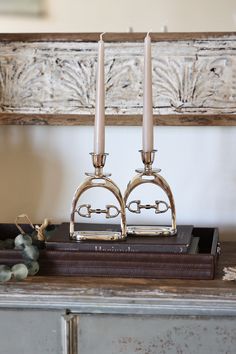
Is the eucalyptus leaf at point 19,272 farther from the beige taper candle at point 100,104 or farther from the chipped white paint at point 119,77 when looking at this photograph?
the chipped white paint at point 119,77

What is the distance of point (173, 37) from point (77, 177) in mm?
313

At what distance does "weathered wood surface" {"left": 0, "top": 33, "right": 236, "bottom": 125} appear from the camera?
1097 mm

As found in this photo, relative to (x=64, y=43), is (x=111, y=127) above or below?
below

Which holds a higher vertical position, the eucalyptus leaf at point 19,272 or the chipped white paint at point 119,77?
the chipped white paint at point 119,77

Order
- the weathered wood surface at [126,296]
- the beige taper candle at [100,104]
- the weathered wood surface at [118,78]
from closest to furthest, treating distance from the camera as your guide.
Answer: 1. the weathered wood surface at [126,296]
2. the beige taper candle at [100,104]
3. the weathered wood surface at [118,78]

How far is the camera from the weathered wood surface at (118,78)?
1097 mm

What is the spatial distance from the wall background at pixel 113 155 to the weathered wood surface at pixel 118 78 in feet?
0.09

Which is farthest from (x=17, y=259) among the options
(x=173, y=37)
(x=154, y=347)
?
(x=173, y=37)

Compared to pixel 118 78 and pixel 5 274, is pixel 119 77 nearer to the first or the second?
pixel 118 78

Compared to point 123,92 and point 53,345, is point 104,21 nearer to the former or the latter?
point 123,92

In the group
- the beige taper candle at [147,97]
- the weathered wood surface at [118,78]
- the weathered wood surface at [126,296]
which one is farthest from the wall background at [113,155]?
the weathered wood surface at [126,296]

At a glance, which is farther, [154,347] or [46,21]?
[46,21]

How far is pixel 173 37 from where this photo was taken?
109 cm

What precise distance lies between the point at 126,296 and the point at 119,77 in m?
0.43
